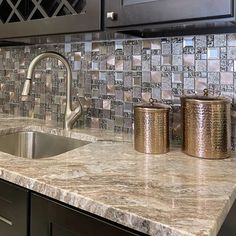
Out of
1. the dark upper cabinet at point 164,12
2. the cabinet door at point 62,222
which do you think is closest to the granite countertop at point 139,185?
the cabinet door at point 62,222

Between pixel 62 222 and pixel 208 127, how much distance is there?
0.52 m

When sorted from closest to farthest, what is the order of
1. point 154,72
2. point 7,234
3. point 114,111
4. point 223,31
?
point 7,234
point 223,31
point 154,72
point 114,111

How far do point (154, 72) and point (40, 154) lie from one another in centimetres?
70

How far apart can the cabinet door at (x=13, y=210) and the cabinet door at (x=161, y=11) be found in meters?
0.61

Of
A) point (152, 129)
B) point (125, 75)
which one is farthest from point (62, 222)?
point (125, 75)

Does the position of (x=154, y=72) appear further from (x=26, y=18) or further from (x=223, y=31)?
(x=26, y=18)

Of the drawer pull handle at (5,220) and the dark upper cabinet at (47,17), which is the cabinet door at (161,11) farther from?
the drawer pull handle at (5,220)

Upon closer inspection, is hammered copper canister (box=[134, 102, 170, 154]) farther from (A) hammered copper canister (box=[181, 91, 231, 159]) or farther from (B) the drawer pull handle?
(B) the drawer pull handle

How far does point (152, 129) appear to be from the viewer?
0.95 m

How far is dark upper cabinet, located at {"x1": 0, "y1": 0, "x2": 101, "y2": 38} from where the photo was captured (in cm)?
99

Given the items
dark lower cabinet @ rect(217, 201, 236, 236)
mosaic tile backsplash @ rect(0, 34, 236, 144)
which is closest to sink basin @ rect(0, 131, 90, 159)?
mosaic tile backsplash @ rect(0, 34, 236, 144)

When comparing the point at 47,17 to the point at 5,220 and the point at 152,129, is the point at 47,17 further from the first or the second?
the point at 5,220

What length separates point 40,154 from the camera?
1.41 m

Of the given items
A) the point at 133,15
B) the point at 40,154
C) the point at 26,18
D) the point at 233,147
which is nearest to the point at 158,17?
the point at 133,15
